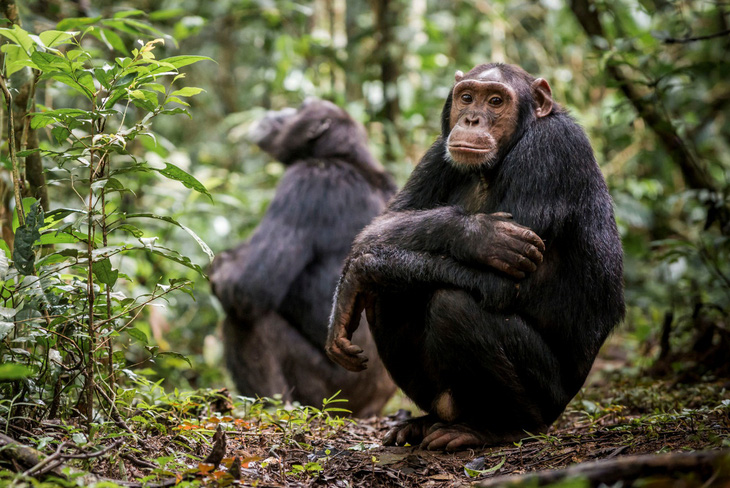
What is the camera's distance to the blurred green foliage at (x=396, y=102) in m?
7.41

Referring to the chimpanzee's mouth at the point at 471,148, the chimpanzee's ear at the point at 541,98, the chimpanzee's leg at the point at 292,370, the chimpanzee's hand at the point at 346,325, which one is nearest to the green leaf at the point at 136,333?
the chimpanzee's hand at the point at 346,325

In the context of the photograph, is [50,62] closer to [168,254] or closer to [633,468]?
[168,254]

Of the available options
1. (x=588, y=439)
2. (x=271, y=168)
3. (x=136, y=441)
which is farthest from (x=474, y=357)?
(x=271, y=168)

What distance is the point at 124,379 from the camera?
13.6 ft

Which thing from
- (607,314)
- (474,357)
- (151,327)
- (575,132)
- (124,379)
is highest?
(575,132)

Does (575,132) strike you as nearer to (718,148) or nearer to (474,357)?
(474,357)

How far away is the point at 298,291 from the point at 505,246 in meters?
3.37

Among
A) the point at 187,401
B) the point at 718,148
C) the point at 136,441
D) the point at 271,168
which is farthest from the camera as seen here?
the point at 718,148

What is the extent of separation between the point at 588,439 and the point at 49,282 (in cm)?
255

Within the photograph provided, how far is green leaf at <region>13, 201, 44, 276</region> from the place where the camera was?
287 centimetres

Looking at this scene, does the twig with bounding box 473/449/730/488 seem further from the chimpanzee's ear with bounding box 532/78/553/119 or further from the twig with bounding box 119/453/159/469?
the chimpanzee's ear with bounding box 532/78/553/119

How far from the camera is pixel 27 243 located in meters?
2.87

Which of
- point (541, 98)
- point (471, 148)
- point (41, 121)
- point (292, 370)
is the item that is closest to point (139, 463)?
point (41, 121)

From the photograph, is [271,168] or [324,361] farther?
[271,168]
